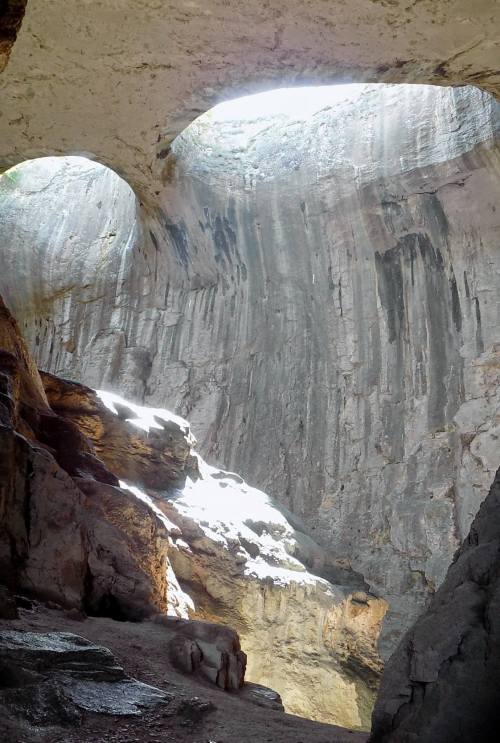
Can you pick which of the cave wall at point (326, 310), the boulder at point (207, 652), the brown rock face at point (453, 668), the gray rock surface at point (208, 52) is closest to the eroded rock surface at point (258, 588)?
the cave wall at point (326, 310)

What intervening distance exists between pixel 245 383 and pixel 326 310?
7.26 ft

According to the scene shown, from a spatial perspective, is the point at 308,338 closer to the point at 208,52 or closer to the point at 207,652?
the point at 208,52

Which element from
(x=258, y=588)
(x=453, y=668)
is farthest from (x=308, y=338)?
(x=453, y=668)

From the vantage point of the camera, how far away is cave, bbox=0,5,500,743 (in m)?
4.10

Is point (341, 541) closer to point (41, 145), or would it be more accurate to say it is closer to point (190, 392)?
point (190, 392)

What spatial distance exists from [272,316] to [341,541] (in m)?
4.84

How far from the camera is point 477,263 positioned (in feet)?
39.1

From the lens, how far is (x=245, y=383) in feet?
45.3

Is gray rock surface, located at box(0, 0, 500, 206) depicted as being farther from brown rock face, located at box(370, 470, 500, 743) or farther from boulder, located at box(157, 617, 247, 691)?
brown rock face, located at box(370, 470, 500, 743)

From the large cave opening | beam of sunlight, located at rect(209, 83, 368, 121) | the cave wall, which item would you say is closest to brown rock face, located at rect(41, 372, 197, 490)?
the large cave opening

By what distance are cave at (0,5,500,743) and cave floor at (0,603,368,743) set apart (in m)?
0.03

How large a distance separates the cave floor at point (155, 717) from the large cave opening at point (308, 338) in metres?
4.40

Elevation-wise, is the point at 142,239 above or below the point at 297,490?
above

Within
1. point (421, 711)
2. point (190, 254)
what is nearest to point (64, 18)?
point (190, 254)
